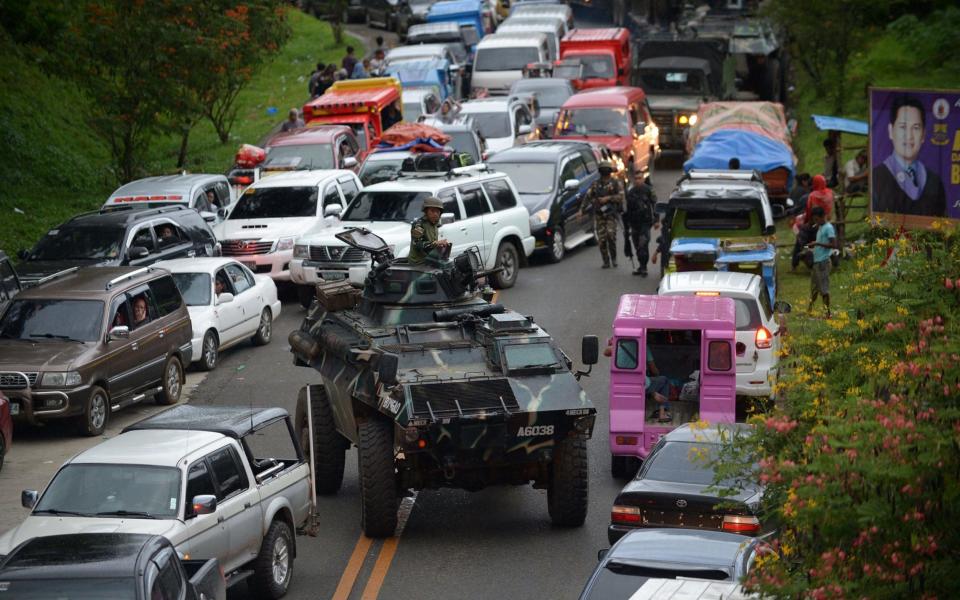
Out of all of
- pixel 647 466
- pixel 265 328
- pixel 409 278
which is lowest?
pixel 265 328

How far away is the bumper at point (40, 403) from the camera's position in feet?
54.3

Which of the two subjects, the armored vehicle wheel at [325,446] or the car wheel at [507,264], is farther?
the car wheel at [507,264]

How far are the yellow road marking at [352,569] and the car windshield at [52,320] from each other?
19.1 feet

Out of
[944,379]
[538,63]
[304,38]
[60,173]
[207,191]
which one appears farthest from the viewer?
[304,38]

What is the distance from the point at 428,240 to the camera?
52.3 ft

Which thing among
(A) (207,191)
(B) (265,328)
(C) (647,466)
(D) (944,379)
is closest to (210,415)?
(C) (647,466)

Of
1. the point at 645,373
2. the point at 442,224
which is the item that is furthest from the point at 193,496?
the point at 442,224

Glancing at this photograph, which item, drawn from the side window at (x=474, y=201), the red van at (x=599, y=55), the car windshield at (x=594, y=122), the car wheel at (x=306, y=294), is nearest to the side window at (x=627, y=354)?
the car wheel at (x=306, y=294)

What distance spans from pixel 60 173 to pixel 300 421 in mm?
17453

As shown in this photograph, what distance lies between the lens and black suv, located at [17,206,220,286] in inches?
829

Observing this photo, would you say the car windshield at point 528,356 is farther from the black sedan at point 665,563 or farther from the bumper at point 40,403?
the bumper at point 40,403

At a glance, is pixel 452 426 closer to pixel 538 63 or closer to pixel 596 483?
pixel 596 483

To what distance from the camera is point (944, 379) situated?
257 inches

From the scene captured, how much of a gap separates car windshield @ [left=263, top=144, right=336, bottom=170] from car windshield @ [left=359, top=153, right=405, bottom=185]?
0.76 metres
